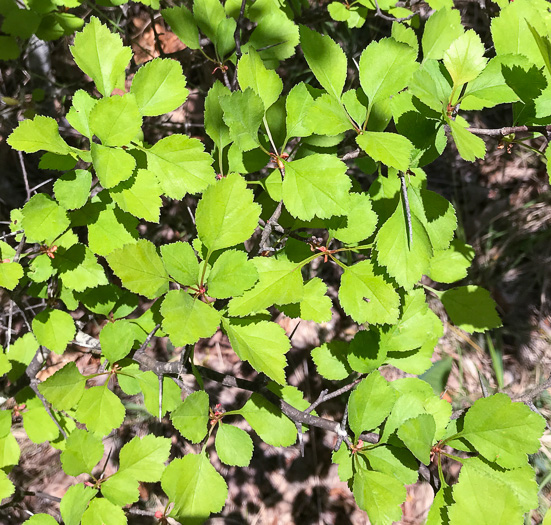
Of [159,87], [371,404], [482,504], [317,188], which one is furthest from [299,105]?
[482,504]

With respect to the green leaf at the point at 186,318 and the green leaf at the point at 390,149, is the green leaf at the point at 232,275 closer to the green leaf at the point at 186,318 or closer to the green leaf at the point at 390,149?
the green leaf at the point at 186,318

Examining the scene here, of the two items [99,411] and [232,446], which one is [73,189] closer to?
[99,411]

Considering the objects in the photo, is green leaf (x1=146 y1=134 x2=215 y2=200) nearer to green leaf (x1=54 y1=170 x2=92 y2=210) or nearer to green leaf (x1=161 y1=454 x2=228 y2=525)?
green leaf (x1=54 y1=170 x2=92 y2=210)

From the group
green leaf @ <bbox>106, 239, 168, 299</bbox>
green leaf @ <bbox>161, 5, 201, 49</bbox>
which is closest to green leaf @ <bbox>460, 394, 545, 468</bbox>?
green leaf @ <bbox>106, 239, 168, 299</bbox>

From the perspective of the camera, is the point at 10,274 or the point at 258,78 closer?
the point at 258,78

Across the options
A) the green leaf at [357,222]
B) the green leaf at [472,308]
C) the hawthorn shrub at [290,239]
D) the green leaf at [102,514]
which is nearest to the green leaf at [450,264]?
the green leaf at [472,308]
